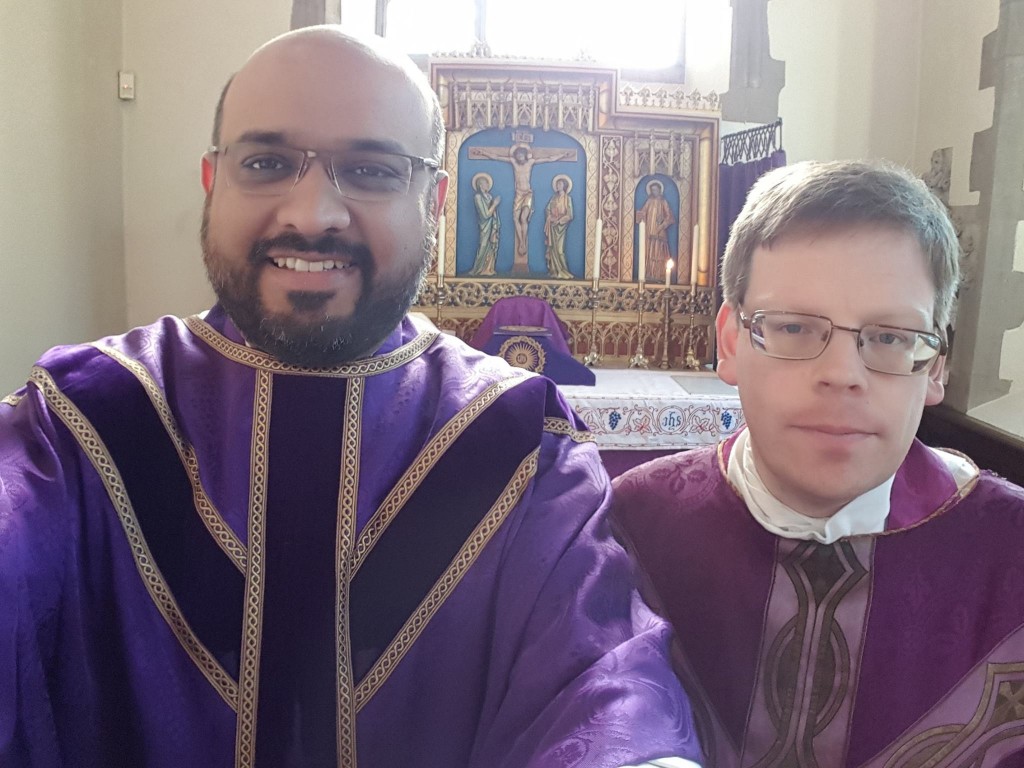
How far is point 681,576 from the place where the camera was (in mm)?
1488

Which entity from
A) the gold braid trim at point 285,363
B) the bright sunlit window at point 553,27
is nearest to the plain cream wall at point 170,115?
the bright sunlit window at point 553,27

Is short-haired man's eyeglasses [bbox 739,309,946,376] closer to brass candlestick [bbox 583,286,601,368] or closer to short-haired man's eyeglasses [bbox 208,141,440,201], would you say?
short-haired man's eyeglasses [bbox 208,141,440,201]

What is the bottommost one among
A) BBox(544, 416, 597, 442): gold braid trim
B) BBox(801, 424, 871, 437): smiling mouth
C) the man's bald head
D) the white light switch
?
BBox(544, 416, 597, 442): gold braid trim

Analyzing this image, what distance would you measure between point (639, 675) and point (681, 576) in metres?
0.37

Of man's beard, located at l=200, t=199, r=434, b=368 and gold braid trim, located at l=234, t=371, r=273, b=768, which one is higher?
man's beard, located at l=200, t=199, r=434, b=368

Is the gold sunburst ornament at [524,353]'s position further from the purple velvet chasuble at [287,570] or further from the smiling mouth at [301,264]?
the smiling mouth at [301,264]

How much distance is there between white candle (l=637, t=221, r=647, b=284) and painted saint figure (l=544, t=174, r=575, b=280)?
0.41 meters

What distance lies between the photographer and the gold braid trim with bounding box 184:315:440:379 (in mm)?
1465

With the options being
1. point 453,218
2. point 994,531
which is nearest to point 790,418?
point 994,531

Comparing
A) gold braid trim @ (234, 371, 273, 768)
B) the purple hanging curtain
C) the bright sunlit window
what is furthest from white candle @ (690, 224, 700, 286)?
gold braid trim @ (234, 371, 273, 768)

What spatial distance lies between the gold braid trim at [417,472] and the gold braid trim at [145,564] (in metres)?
0.26

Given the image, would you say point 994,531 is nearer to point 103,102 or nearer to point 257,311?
point 257,311

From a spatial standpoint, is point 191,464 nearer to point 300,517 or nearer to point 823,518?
point 300,517

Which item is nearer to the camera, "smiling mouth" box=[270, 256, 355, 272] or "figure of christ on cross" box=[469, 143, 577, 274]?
"smiling mouth" box=[270, 256, 355, 272]
